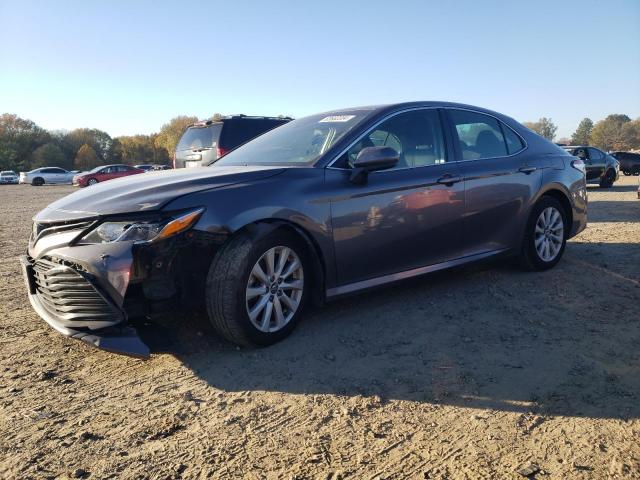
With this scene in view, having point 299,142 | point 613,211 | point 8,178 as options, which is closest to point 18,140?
point 8,178

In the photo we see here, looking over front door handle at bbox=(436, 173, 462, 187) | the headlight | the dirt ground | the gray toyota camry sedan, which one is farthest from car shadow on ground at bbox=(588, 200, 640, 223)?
the headlight

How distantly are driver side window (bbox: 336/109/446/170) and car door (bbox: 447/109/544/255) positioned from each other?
233 mm

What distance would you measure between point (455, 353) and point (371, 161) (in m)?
1.41

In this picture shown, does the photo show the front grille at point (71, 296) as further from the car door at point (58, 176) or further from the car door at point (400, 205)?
the car door at point (58, 176)

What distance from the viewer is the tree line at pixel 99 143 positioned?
261 feet

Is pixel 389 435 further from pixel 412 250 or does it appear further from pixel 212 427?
pixel 412 250

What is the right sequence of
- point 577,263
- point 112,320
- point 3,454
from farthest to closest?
point 577,263 → point 112,320 → point 3,454

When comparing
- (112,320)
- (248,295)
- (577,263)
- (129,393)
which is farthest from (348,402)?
(577,263)

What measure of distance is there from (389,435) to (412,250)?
1.92 m

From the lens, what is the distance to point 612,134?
9988cm

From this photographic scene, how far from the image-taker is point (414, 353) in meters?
3.16

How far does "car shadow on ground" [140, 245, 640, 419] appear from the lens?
8.71ft

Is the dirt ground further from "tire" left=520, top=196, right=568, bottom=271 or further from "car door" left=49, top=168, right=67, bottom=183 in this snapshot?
"car door" left=49, top=168, right=67, bottom=183

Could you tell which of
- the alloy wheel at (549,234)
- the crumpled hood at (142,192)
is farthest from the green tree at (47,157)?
the alloy wheel at (549,234)
